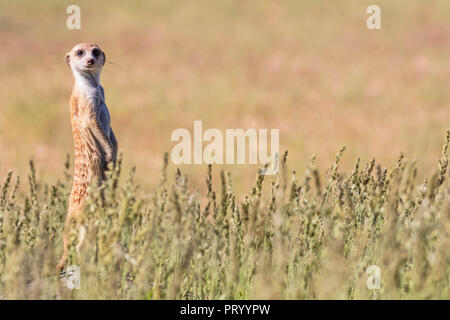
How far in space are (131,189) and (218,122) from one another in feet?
53.8

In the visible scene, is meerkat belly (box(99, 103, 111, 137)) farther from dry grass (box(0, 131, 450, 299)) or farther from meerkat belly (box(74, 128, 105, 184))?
dry grass (box(0, 131, 450, 299))

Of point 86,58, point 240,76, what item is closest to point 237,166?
point 86,58

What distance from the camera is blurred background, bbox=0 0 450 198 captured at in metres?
17.5

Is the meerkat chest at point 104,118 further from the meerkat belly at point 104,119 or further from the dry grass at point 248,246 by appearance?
the dry grass at point 248,246

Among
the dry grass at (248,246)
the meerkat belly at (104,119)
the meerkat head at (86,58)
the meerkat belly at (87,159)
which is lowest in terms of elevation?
the dry grass at (248,246)

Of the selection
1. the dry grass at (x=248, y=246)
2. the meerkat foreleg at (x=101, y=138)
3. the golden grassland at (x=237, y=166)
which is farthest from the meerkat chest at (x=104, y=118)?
the dry grass at (x=248, y=246)

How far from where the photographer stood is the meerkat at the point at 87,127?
15.1ft

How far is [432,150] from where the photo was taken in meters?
16.7

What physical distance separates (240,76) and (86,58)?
20081mm

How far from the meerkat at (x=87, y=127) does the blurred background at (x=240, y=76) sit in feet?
17.1

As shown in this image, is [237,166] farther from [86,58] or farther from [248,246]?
[248,246]

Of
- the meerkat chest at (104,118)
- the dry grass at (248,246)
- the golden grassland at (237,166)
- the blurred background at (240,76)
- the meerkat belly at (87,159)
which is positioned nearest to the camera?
the dry grass at (248,246)
